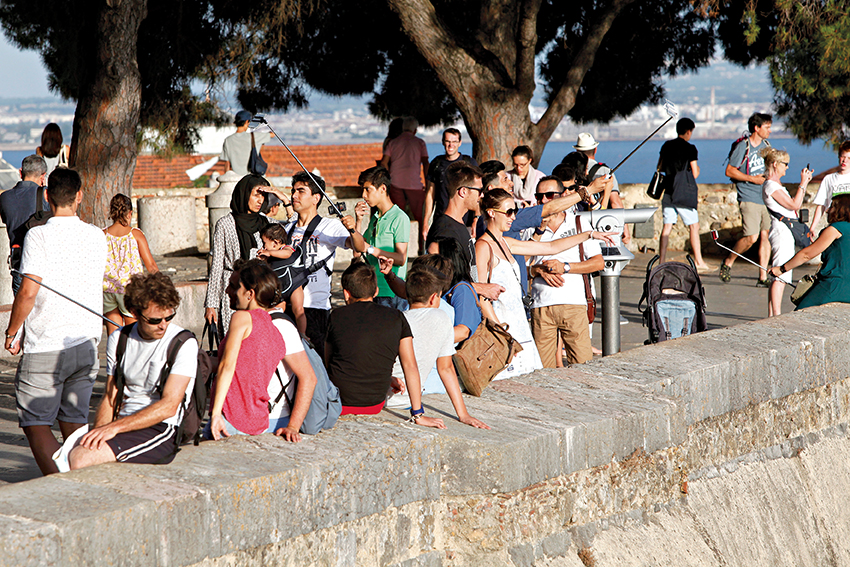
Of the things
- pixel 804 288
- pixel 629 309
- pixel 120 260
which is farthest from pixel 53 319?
pixel 629 309

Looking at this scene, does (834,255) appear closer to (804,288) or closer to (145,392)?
(804,288)

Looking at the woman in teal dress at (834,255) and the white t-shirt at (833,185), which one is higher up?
the white t-shirt at (833,185)

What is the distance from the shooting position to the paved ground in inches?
196

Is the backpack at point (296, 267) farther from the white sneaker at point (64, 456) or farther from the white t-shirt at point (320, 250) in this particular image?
the white sneaker at point (64, 456)

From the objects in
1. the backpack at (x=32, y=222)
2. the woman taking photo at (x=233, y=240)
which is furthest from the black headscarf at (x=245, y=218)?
the backpack at (x=32, y=222)

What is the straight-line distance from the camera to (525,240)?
598 centimetres

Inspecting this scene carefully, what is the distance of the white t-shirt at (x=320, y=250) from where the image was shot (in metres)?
5.62

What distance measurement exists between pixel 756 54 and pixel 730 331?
1023 centimetres

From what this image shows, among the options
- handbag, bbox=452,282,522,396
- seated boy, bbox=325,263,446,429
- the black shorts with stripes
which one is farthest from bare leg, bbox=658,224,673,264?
the black shorts with stripes

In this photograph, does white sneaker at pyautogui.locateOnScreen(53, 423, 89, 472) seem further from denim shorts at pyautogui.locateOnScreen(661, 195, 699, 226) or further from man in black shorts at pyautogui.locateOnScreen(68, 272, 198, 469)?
denim shorts at pyautogui.locateOnScreen(661, 195, 699, 226)

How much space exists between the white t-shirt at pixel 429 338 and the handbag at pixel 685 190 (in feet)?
21.9

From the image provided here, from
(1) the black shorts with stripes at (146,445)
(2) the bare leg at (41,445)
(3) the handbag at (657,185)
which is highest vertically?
(3) the handbag at (657,185)

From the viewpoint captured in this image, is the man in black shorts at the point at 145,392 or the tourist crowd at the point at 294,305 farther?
the tourist crowd at the point at 294,305

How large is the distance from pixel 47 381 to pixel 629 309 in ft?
19.2
